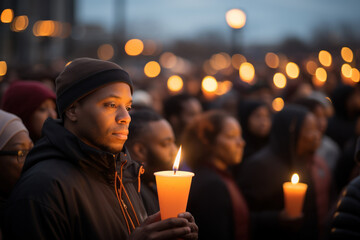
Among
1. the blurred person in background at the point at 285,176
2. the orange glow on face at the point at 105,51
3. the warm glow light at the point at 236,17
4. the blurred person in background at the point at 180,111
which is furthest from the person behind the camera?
the orange glow on face at the point at 105,51

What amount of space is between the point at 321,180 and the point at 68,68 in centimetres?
371

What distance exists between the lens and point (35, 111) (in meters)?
4.11

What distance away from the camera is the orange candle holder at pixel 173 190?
6.18ft

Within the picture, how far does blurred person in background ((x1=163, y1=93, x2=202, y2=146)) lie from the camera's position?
6.54 meters

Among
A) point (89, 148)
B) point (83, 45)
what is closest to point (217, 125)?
point (89, 148)

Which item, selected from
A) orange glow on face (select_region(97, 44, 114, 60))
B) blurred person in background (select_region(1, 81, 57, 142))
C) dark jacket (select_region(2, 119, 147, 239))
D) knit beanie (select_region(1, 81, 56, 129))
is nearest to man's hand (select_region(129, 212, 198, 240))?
dark jacket (select_region(2, 119, 147, 239))

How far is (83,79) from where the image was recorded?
239cm

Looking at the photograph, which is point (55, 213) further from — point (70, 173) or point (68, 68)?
point (68, 68)

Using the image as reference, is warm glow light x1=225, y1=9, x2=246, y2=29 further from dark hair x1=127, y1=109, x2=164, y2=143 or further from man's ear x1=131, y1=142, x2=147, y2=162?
man's ear x1=131, y1=142, x2=147, y2=162

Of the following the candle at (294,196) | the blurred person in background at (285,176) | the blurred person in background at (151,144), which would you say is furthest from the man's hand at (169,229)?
the blurred person in background at (285,176)

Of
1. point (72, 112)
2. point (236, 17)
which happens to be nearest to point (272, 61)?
point (236, 17)

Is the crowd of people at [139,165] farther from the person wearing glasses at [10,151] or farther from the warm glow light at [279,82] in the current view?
the warm glow light at [279,82]

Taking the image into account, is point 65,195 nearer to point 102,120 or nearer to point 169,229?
point 102,120

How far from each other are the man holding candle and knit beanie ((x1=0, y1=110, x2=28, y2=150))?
533 mm
